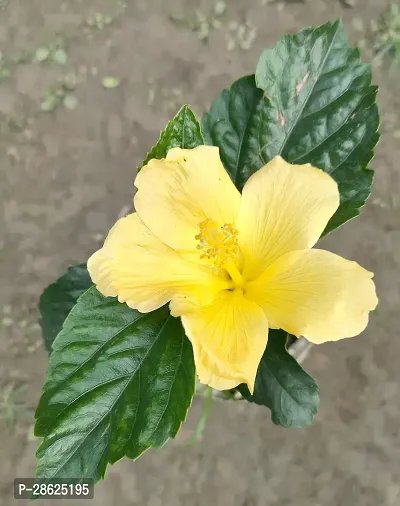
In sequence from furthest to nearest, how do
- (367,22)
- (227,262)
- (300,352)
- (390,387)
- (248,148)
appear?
(367,22) < (390,387) < (300,352) < (248,148) < (227,262)

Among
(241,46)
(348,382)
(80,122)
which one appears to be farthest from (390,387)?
(80,122)

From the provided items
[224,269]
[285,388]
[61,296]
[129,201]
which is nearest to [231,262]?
[224,269]

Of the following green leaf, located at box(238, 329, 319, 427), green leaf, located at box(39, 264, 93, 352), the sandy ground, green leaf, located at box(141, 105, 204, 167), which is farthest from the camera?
the sandy ground

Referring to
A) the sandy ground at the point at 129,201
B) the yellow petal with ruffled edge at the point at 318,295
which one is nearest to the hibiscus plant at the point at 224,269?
the yellow petal with ruffled edge at the point at 318,295

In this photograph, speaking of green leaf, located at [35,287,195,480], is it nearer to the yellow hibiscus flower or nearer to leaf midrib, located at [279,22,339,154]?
the yellow hibiscus flower

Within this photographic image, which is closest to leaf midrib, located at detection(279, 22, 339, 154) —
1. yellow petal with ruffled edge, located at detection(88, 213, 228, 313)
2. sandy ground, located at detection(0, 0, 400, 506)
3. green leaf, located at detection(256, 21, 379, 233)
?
green leaf, located at detection(256, 21, 379, 233)

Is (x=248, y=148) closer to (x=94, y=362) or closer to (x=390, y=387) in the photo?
(x=94, y=362)
